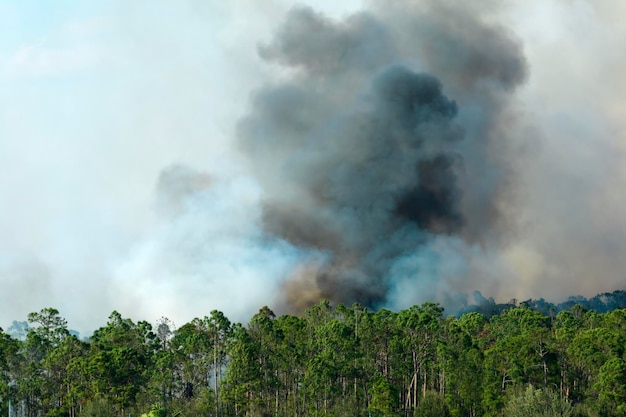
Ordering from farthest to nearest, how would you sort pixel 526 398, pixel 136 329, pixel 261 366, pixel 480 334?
pixel 480 334, pixel 136 329, pixel 261 366, pixel 526 398

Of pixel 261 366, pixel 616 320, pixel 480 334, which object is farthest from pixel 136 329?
pixel 616 320

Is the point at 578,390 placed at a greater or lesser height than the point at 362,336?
lesser

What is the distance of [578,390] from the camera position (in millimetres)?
101312

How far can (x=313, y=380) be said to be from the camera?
98562mm

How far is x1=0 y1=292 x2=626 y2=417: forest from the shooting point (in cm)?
9675

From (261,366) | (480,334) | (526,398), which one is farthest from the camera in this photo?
(480,334)

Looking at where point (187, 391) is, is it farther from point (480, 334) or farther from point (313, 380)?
point (480, 334)

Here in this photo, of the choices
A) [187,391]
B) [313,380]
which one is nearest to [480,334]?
[313,380]

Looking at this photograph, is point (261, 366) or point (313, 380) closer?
point (313, 380)

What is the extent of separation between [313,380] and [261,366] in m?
9.64

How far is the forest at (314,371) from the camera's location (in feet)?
317

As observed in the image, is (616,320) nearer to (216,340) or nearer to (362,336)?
(362,336)

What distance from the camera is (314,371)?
324 ft

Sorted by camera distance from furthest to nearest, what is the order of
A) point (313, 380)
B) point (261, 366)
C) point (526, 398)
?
point (261, 366) → point (313, 380) → point (526, 398)
